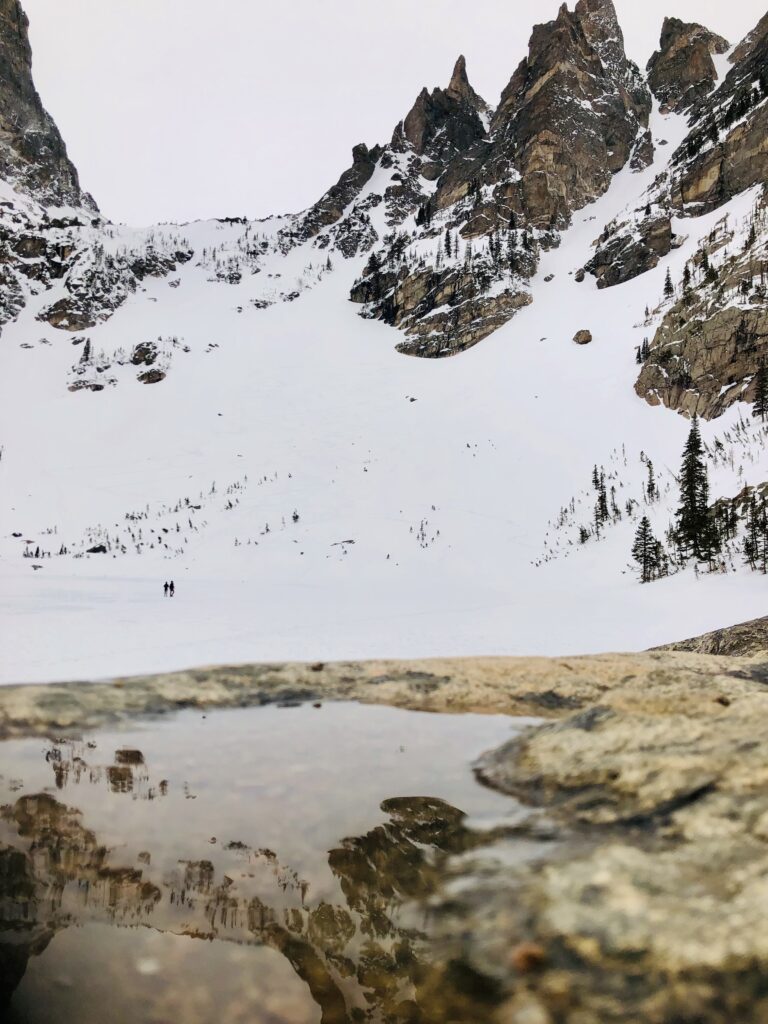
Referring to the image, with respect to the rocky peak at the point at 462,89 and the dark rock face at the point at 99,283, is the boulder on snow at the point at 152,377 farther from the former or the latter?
the rocky peak at the point at 462,89

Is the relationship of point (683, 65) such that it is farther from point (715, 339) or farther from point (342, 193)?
point (715, 339)

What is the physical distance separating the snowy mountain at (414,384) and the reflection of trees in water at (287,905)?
4748 millimetres

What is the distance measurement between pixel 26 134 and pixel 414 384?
9311cm

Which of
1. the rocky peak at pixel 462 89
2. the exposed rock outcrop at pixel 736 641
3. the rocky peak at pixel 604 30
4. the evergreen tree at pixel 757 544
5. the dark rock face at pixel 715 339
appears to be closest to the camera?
the exposed rock outcrop at pixel 736 641

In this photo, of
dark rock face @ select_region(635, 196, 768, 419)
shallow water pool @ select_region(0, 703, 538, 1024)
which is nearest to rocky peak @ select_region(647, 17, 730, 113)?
dark rock face @ select_region(635, 196, 768, 419)

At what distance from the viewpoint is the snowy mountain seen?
13625 mm

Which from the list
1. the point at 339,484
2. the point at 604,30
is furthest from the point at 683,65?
the point at 339,484

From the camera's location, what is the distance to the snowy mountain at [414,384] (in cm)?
→ 1362

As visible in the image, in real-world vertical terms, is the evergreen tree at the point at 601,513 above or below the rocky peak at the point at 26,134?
below

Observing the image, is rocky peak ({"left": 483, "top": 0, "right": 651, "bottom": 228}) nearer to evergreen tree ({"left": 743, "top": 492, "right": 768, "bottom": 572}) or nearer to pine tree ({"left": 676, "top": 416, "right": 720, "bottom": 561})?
pine tree ({"left": 676, "top": 416, "right": 720, "bottom": 561})

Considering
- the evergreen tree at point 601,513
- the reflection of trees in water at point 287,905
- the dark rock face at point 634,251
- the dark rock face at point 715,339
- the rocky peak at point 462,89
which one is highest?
the rocky peak at point 462,89

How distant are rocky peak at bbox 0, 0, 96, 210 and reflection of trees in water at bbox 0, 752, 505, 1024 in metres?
112

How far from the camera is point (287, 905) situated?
205cm

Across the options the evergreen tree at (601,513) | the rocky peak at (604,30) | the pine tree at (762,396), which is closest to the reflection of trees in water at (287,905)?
the evergreen tree at (601,513)
